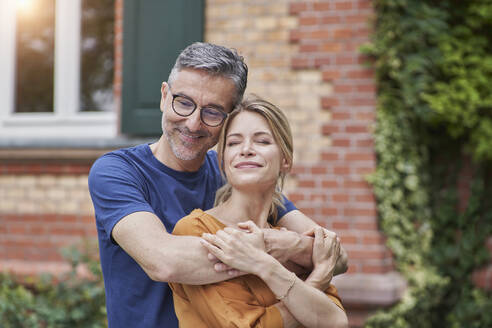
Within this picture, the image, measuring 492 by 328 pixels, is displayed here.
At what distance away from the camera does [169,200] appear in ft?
7.37

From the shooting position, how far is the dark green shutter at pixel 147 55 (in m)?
5.02

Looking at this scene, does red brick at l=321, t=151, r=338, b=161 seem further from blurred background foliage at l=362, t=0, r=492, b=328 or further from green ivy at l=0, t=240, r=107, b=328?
green ivy at l=0, t=240, r=107, b=328

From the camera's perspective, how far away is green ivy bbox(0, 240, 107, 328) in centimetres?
446

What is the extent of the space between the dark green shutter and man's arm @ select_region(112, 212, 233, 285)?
3129mm

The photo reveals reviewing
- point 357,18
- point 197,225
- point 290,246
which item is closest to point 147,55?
point 357,18

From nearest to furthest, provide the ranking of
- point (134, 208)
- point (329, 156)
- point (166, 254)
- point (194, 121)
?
point (166, 254)
point (134, 208)
point (194, 121)
point (329, 156)

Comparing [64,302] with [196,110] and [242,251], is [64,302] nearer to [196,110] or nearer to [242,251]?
[196,110]

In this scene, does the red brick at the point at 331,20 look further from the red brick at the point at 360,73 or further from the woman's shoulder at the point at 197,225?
the woman's shoulder at the point at 197,225

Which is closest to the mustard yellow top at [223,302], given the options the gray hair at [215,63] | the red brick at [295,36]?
the gray hair at [215,63]

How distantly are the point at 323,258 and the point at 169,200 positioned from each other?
60cm

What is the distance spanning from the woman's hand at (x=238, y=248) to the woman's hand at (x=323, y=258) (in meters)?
0.21

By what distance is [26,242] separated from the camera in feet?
17.4

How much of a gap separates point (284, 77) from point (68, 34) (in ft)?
7.19

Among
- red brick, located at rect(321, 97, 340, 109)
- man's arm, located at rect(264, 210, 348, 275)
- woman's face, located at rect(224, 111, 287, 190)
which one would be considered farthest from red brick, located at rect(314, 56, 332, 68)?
man's arm, located at rect(264, 210, 348, 275)
